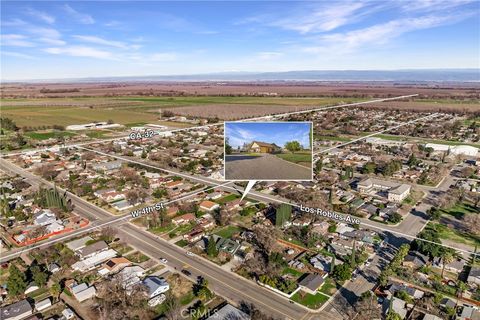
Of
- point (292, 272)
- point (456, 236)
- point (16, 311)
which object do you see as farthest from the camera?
point (456, 236)

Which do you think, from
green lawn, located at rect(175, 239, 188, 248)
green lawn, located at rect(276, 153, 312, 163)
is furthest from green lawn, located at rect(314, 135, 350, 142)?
green lawn, located at rect(276, 153, 312, 163)

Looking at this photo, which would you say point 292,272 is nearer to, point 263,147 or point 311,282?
point 311,282

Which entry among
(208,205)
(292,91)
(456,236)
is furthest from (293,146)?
(292,91)

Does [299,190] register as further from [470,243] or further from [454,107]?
[454,107]

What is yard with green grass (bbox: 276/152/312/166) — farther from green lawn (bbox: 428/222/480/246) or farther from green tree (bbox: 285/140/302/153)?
green lawn (bbox: 428/222/480/246)

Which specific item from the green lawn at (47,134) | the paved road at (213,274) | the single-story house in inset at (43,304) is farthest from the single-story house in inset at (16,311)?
the green lawn at (47,134)

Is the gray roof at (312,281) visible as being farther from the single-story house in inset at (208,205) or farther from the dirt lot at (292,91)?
the dirt lot at (292,91)

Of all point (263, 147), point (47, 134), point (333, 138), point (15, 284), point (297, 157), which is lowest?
point (15, 284)
